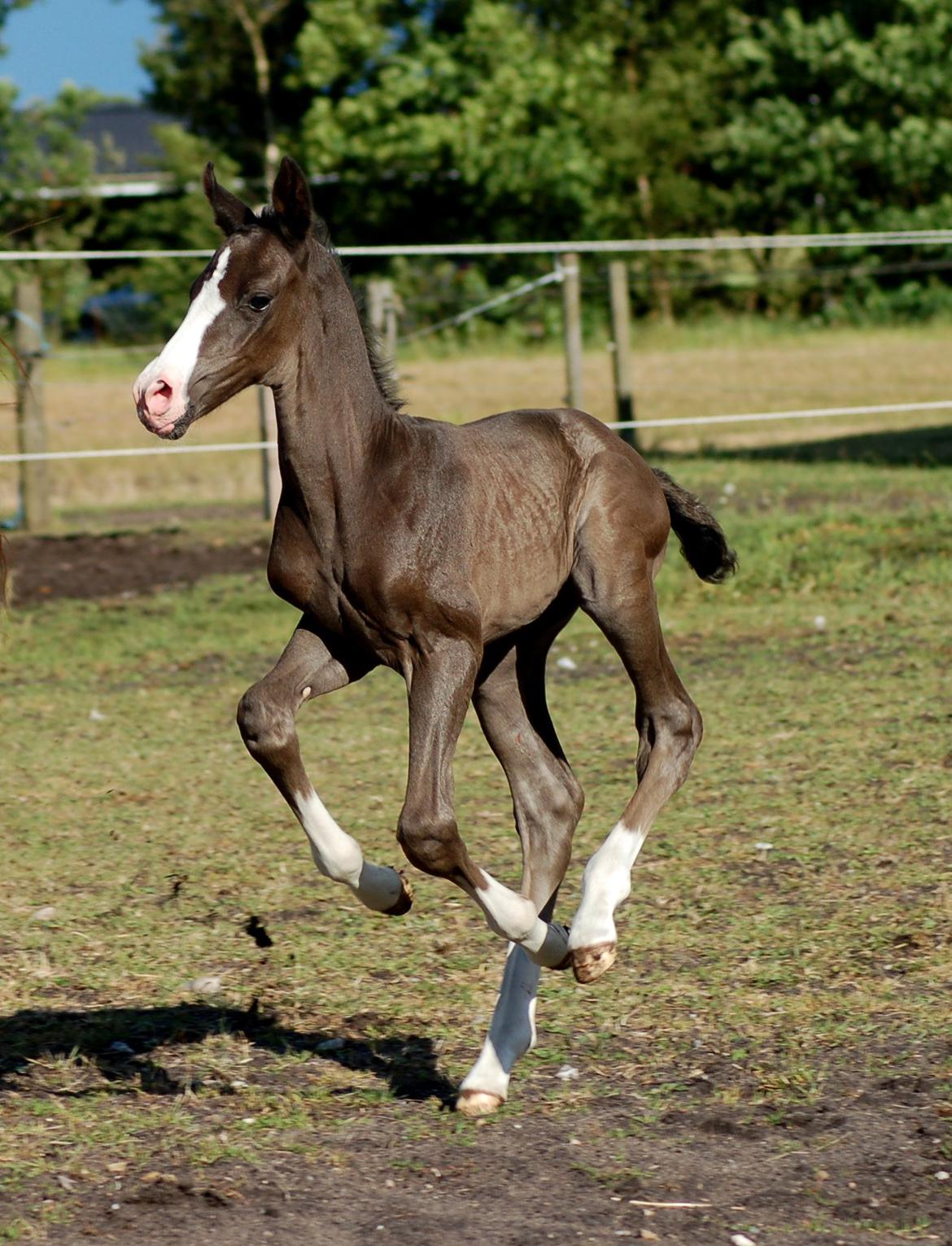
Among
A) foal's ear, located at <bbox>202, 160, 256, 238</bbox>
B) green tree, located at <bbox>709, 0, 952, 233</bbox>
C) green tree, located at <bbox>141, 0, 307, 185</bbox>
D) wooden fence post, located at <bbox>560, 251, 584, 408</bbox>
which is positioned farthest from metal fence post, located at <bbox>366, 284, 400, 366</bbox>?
green tree, located at <bbox>141, 0, 307, 185</bbox>

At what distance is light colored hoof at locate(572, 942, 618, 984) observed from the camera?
12.2 feet

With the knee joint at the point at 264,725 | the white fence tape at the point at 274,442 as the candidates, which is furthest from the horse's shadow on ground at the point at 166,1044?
the white fence tape at the point at 274,442

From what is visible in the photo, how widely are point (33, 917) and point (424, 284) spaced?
1010 inches

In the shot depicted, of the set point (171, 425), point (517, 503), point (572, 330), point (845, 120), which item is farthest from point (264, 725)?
point (845, 120)

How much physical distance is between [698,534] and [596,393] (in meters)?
16.7

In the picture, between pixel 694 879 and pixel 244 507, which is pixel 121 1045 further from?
pixel 244 507

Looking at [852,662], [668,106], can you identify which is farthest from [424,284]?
[852,662]

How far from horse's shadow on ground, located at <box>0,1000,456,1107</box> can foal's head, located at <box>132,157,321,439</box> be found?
5.45 ft

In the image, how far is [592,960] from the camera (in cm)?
372

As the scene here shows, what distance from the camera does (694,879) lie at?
17.8ft

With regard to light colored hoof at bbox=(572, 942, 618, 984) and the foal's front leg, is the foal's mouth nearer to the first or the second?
the foal's front leg

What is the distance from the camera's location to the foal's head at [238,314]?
3430 mm

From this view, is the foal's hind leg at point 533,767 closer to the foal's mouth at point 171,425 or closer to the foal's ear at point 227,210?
the foal's mouth at point 171,425

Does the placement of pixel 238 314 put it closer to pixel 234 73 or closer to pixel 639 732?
pixel 639 732
